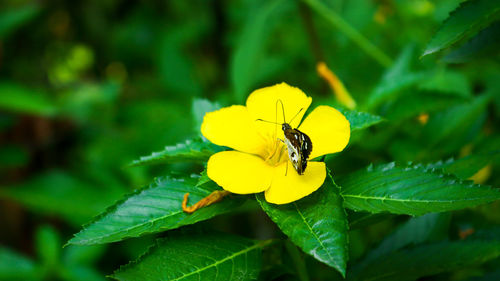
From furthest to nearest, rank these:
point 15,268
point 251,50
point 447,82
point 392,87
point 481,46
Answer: point 15,268 → point 251,50 → point 447,82 → point 392,87 → point 481,46

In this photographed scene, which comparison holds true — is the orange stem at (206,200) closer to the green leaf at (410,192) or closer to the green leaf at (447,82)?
the green leaf at (410,192)

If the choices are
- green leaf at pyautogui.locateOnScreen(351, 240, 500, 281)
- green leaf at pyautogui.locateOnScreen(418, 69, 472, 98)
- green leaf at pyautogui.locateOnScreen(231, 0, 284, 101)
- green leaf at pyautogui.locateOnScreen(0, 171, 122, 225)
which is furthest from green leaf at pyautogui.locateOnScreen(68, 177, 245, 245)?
green leaf at pyautogui.locateOnScreen(0, 171, 122, 225)

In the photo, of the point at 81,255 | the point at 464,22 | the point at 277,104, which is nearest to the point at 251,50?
the point at 277,104

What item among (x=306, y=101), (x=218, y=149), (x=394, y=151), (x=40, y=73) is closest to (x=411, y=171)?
(x=306, y=101)

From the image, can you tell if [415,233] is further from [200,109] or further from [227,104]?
[227,104]

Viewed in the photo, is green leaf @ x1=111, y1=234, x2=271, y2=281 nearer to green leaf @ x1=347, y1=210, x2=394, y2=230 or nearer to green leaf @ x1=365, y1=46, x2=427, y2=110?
green leaf @ x1=347, y1=210, x2=394, y2=230

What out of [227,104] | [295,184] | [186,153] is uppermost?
[227,104]
